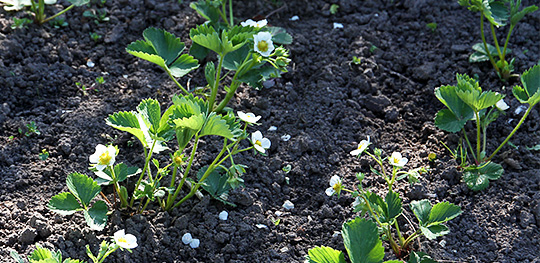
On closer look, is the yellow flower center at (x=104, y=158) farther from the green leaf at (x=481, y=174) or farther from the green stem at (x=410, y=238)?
the green leaf at (x=481, y=174)

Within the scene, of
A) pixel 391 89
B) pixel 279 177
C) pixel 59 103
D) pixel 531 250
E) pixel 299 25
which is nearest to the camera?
pixel 531 250

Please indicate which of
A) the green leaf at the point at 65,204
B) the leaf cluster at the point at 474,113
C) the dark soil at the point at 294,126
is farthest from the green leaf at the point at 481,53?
the green leaf at the point at 65,204

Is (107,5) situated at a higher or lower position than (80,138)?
higher

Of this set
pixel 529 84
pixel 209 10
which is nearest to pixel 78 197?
pixel 209 10

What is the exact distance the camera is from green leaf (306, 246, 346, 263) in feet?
5.13

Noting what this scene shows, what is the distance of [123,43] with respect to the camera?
8.27ft

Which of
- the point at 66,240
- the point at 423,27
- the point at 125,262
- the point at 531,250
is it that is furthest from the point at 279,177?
the point at 423,27

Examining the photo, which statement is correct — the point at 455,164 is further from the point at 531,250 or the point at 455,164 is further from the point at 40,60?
the point at 40,60

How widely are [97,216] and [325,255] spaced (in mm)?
708

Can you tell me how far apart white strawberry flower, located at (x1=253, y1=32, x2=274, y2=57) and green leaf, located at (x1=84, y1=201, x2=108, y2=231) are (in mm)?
711

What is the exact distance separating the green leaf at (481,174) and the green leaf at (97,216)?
4.19 feet

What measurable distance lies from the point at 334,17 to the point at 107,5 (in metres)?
1.10

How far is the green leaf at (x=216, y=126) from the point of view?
62.3 inches

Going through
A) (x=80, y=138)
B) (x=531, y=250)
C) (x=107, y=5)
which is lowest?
(x=531, y=250)
